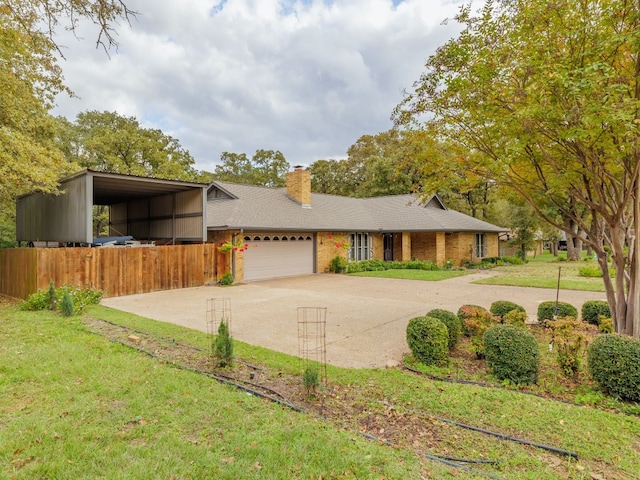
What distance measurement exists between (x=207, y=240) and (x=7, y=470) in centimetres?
1312

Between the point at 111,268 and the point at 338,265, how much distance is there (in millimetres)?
10758

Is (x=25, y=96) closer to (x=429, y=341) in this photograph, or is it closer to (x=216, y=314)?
(x=216, y=314)

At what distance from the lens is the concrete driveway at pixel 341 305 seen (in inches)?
246

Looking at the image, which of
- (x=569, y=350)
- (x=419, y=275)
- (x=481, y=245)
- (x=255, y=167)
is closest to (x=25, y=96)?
(x=569, y=350)

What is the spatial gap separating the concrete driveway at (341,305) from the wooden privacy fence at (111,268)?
2.12 feet

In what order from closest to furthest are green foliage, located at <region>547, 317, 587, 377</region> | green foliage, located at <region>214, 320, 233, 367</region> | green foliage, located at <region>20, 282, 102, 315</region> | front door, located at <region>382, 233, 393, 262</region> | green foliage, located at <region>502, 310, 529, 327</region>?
1. green foliage, located at <region>547, 317, 587, 377</region>
2. green foliage, located at <region>214, 320, 233, 367</region>
3. green foliage, located at <region>502, 310, 529, 327</region>
4. green foliage, located at <region>20, 282, 102, 315</region>
5. front door, located at <region>382, 233, 393, 262</region>

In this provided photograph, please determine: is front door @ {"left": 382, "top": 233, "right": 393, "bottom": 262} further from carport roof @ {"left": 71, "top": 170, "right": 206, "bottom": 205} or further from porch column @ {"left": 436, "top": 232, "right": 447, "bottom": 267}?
carport roof @ {"left": 71, "top": 170, "right": 206, "bottom": 205}

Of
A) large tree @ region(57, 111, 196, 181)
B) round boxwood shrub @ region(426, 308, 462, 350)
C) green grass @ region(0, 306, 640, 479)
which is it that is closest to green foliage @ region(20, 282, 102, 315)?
green grass @ region(0, 306, 640, 479)

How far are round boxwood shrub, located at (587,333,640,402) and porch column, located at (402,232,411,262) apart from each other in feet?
58.3

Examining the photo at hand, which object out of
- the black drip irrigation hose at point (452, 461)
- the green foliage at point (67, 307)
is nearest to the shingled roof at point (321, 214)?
the green foliage at point (67, 307)

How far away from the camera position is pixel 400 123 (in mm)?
6562

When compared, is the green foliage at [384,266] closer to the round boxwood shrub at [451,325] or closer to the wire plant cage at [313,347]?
the wire plant cage at [313,347]

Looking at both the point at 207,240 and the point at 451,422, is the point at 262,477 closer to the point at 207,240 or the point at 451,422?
the point at 451,422

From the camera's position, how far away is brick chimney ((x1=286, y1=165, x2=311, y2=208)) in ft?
66.2
